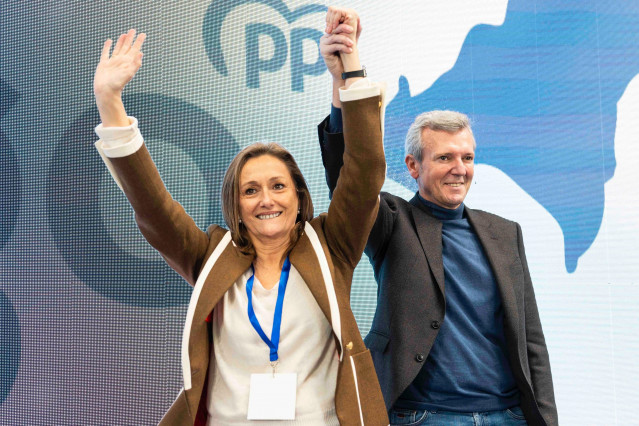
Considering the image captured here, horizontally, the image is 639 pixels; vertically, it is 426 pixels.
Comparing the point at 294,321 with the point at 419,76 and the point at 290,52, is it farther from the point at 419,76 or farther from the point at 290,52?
the point at 290,52

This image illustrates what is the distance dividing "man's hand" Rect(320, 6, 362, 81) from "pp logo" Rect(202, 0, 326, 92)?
1.48 m

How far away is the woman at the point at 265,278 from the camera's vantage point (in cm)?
125

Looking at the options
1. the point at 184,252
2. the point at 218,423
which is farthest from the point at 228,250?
the point at 218,423

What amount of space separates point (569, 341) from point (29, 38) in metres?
3.31

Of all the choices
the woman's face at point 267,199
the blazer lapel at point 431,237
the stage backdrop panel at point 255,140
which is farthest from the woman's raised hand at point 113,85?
the stage backdrop panel at point 255,140

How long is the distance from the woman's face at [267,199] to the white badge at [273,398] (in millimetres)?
341

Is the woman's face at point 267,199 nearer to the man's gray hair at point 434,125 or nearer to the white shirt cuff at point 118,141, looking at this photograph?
the white shirt cuff at point 118,141

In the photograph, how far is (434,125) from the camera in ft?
Answer: 5.52

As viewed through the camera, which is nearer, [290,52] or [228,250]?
[228,250]

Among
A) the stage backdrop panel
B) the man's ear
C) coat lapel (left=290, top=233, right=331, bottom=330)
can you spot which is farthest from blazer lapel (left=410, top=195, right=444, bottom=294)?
the stage backdrop panel

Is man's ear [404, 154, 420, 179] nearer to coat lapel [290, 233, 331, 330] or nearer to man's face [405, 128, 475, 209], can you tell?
man's face [405, 128, 475, 209]

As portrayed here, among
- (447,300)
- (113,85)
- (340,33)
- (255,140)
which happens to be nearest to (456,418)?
(447,300)

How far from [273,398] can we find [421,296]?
0.50 m

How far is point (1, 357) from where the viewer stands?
3230 millimetres
